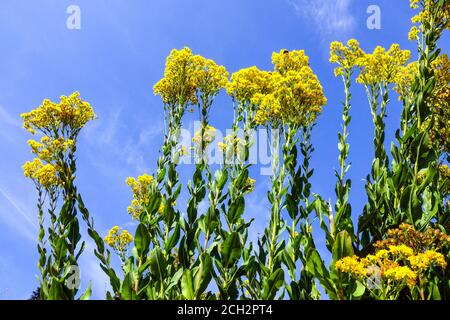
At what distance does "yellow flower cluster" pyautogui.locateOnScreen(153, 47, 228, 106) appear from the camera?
545 cm

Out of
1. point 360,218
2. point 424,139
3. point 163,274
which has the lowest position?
point 163,274

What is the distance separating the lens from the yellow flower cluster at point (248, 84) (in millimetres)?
5242

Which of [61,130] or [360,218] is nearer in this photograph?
[360,218]

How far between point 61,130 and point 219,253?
2248 millimetres

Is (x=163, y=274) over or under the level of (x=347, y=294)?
over

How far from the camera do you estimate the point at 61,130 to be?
5.06 metres

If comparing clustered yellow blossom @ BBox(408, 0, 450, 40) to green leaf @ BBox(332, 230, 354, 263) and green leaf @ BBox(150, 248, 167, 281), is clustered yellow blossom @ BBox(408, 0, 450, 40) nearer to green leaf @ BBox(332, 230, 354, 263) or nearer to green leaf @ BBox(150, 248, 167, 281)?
green leaf @ BBox(332, 230, 354, 263)

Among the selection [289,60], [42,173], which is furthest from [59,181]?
[289,60]

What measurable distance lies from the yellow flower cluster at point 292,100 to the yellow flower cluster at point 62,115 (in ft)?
6.29

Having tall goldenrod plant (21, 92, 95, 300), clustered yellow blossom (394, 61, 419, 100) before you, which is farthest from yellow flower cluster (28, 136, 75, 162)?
clustered yellow blossom (394, 61, 419, 100)

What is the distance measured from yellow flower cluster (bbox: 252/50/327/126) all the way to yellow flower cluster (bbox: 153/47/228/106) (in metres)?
0.67

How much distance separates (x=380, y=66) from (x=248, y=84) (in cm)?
162
